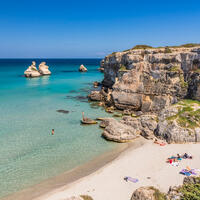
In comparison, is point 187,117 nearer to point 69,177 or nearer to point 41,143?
point 69,177

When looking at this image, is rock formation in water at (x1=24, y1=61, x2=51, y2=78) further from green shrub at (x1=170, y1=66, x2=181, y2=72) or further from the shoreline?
the shoreline

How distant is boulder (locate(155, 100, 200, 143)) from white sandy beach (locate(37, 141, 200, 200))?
116cm

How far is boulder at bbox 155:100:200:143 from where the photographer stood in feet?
68.4

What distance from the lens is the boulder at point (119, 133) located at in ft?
72.5

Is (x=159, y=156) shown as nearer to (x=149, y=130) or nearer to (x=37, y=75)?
(x=149, y=130)

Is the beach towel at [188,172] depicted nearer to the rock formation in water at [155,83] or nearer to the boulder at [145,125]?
the boulder at [145,125]

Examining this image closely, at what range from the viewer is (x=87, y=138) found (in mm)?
23172

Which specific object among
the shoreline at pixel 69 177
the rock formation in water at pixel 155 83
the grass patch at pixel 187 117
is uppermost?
the rock formation in water at pixel 155 83

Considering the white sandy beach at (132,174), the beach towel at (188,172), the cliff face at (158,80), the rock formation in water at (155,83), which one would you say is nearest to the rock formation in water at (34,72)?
the rock formation in water at (155,83)

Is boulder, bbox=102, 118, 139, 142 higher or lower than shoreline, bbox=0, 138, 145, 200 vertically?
higher

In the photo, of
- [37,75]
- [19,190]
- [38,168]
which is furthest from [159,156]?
[37,75]

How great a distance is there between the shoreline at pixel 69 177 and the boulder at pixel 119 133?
1.19 m

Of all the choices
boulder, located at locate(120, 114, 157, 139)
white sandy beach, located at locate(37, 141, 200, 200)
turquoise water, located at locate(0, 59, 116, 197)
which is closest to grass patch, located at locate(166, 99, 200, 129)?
boulder, located at locate(120, 114, 157, 139)

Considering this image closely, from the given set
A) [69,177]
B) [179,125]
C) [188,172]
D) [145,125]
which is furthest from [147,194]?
[145,125]
